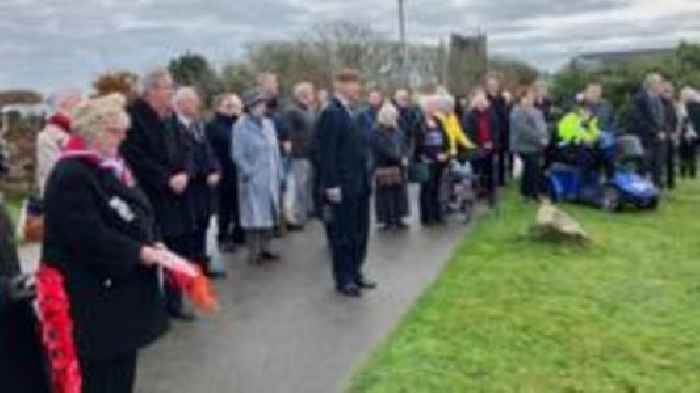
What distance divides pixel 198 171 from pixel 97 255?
6.10 m

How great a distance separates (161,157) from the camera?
10758 mm

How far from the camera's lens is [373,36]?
157 feet

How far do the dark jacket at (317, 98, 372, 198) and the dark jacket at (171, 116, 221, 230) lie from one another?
113cm

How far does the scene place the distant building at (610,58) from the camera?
45.4m

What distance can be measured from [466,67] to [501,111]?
3030 cm

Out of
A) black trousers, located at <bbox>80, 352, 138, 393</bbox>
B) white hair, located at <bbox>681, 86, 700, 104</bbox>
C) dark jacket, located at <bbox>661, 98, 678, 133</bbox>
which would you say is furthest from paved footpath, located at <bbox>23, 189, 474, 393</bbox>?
Result: white hair, located at <bbox>681, 86, 700, 104</bbox>

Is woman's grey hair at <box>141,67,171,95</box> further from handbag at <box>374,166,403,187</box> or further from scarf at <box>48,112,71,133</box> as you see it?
handbag at <box>374,166,403,187</box>

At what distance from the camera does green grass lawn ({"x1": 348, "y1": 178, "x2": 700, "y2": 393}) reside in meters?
9.44

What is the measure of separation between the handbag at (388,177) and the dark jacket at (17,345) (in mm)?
11270

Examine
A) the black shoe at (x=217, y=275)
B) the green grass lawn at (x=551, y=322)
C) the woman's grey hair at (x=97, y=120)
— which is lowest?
the green grass lawn at (x=551, y=322)

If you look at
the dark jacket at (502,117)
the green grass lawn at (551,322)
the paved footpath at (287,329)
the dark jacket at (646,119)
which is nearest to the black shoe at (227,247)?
the paved footpath at (287,329)

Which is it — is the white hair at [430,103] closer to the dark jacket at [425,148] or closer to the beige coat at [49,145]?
the dark jacket at [425,148]

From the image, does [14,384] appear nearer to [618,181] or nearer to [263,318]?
[263,318]

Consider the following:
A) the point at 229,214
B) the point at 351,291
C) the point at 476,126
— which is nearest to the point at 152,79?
the point at 351,291
